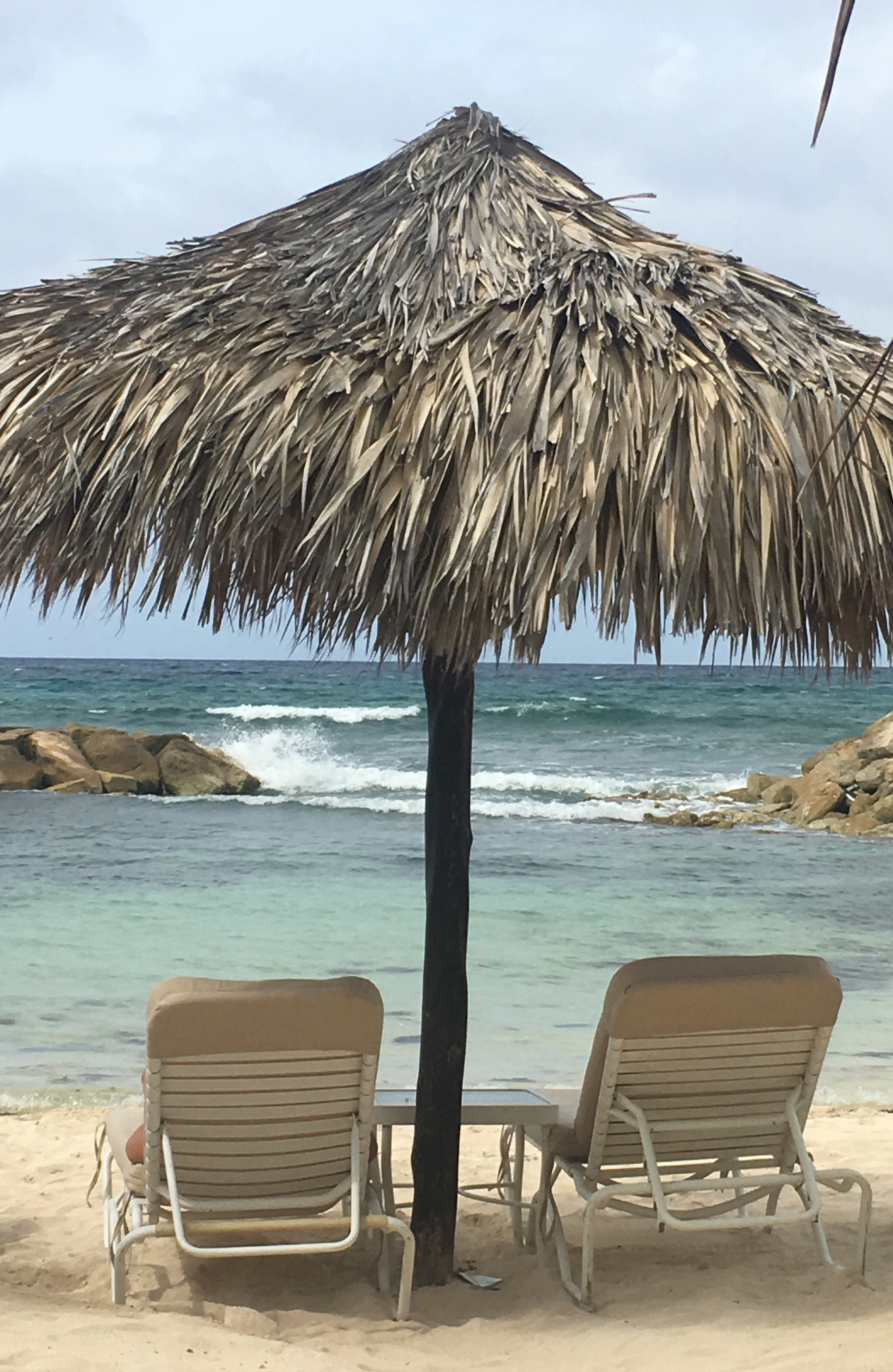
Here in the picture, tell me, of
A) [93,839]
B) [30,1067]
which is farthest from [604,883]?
[30,1067]

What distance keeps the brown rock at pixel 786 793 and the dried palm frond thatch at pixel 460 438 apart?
14.8 metres

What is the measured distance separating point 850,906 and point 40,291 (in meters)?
9.51

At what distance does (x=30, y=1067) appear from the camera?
6.14 metres

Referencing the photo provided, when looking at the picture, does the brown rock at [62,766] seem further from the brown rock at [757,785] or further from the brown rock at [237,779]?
the brown rock at [757,785]

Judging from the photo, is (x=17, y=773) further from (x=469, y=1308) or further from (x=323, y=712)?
→ (x=469, y=1308)

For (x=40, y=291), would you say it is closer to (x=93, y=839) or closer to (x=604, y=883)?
(x=604, y=883)

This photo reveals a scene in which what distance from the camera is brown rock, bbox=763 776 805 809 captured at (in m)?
17.5

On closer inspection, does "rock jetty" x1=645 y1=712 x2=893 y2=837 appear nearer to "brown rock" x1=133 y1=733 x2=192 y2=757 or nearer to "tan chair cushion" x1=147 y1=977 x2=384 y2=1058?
"brown rock" x1=133 y1=733 x2=192 y2=757

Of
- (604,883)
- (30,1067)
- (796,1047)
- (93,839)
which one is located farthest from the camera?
(93,839)

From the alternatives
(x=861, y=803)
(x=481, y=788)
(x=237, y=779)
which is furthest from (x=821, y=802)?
(x=237, y=779)

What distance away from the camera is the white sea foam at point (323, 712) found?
2986cm

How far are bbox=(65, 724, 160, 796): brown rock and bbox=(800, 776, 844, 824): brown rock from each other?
28.9ft

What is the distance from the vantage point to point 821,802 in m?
16.7

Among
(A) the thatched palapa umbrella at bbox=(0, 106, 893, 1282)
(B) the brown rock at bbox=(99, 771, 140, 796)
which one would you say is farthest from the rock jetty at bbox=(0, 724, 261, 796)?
(A) the thatched palapa umbrella at bbox=(0, 106, 893, 1282)
